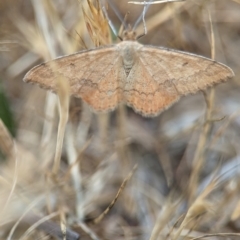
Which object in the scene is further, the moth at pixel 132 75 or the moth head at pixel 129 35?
the moth head at pixel 129 35

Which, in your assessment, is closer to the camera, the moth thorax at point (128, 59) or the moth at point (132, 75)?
the moth at point (132, 75)

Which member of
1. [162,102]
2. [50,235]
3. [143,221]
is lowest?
[143,221]

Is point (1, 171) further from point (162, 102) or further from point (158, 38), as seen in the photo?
point (158, 38)

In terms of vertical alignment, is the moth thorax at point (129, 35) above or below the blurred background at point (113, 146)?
above

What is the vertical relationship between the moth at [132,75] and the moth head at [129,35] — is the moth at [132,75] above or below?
below

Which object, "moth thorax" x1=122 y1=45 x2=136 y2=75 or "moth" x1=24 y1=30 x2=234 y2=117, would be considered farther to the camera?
"moth thorax" x1=122 y1=45 x2=136 y2=75

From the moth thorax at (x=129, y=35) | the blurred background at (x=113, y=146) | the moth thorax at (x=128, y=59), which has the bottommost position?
the blurred background at (x=113, y=146)

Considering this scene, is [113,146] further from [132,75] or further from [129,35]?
[129,35]

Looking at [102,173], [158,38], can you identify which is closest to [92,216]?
[102,173]

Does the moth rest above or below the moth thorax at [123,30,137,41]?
below
